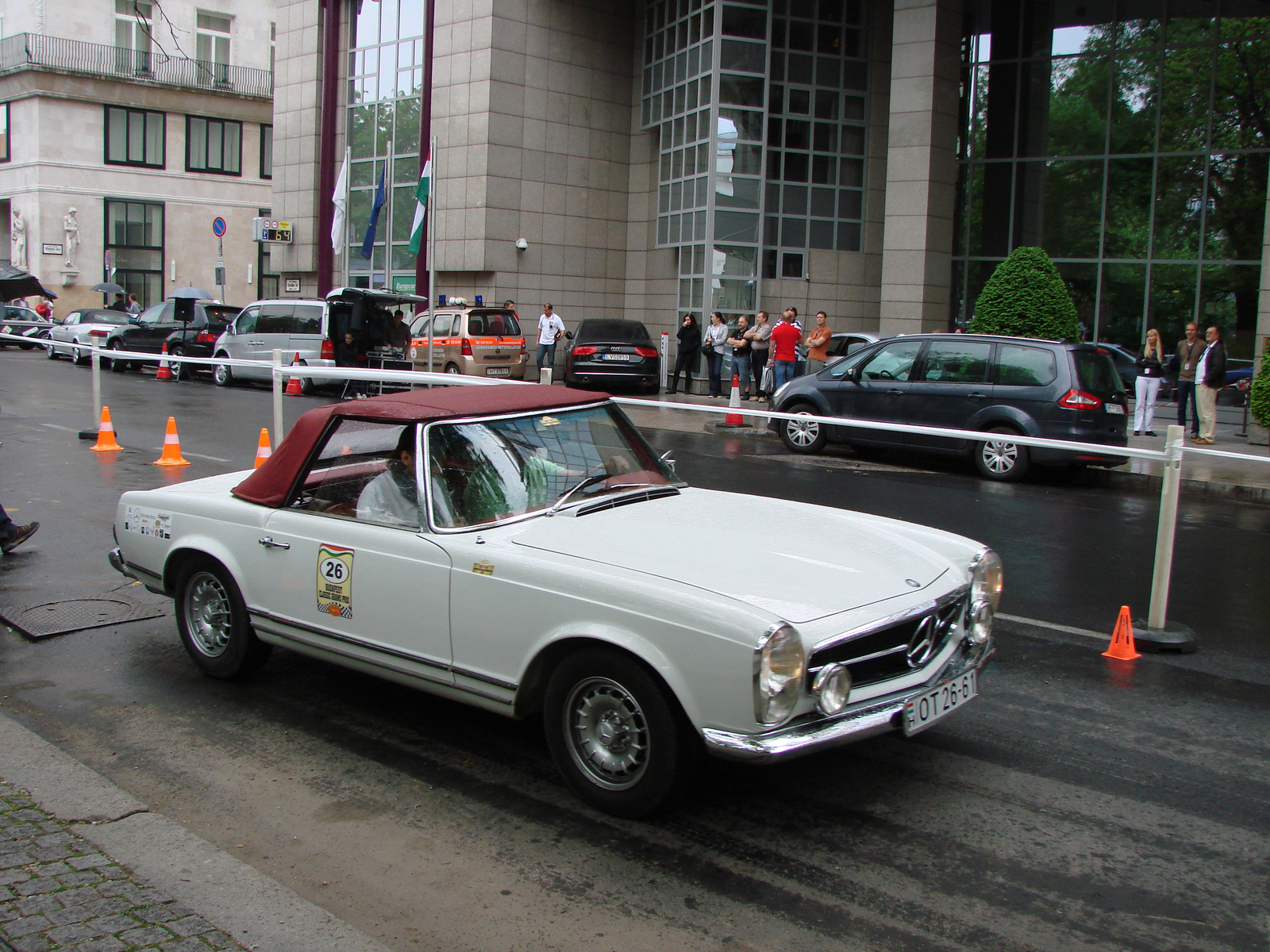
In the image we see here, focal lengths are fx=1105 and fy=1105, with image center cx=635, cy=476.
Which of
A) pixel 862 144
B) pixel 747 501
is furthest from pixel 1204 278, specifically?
pixel 747 501

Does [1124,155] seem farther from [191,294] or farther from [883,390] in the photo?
[191,294]

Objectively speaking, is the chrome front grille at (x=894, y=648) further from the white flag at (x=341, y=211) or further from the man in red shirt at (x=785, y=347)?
the white flag at (x=341, y=211)

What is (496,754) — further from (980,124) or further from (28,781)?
(980,124)

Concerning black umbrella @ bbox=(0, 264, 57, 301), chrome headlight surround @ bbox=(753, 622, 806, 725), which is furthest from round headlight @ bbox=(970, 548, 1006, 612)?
black umbrella @ bbox=(0, 264, 57, 301)

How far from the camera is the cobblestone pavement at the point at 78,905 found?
124 inches

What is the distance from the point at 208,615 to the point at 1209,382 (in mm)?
15119

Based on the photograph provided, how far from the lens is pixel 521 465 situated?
4.83 meters

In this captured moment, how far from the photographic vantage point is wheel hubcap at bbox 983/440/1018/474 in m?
12.9

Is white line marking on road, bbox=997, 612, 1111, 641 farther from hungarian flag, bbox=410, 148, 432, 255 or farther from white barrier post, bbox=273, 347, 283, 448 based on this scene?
hungarian flag, bbox=410, 148, 432, 255

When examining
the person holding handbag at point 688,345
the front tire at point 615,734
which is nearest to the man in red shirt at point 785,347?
the person holding handbag at point 688,345

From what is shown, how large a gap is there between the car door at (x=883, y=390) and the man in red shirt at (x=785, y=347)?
4.86 meters

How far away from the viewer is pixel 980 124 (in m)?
24.8

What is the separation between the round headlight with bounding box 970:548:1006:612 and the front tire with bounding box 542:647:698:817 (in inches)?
58.9

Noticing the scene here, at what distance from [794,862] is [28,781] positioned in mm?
2925
